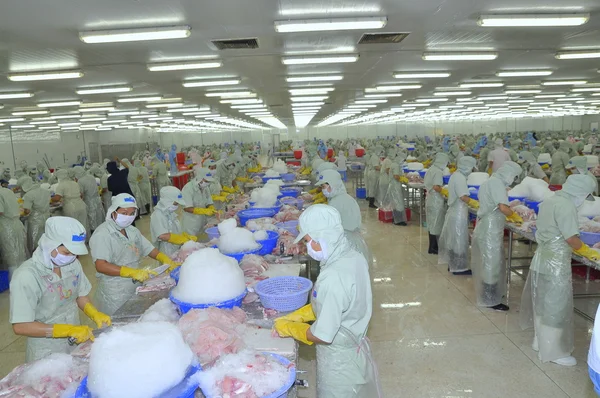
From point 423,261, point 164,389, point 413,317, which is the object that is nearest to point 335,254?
point 164,389

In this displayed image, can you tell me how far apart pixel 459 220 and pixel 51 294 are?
540cm

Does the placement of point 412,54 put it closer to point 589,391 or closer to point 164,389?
point 589,391

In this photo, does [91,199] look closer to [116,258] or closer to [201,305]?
[116,258]

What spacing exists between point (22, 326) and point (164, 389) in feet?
4.59

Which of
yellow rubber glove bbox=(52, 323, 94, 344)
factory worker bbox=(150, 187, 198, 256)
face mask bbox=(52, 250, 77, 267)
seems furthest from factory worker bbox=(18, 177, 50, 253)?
yellow rubber glove bbox=(52, 323, 94, 344)

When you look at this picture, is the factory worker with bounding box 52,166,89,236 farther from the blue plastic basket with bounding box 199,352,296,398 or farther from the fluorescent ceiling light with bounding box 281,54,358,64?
the blue plastic basket with bounding box 199,352,296,398

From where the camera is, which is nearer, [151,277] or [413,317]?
[151,277]

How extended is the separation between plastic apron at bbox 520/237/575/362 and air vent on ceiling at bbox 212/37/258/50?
4.85 meters

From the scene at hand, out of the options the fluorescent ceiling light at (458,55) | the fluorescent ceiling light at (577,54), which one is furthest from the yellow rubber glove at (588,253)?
the fluorescent ceiling light at (577,54)

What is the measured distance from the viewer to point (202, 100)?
13969mm

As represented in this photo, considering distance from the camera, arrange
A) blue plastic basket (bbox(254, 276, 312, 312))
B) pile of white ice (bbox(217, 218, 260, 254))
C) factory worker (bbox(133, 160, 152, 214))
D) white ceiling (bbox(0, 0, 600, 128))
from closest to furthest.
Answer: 1. blue plastic basket (bbox(254, 276, 312, 312))
2. pile of white ice (bbox(217, 218, 260, 254))
3. white ceiling (bbox(0, 0, 600, 128))
4. factory worker (bbox(133, 160, 152, 214))

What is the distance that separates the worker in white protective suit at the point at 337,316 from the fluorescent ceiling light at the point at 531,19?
14.8 feet

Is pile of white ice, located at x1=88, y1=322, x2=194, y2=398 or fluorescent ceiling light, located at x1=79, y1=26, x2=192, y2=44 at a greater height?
fluorescent ceiling light, located at x1=79, y1=26, x2=192, y2=44

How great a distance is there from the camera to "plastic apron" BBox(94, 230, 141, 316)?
3.81 m
